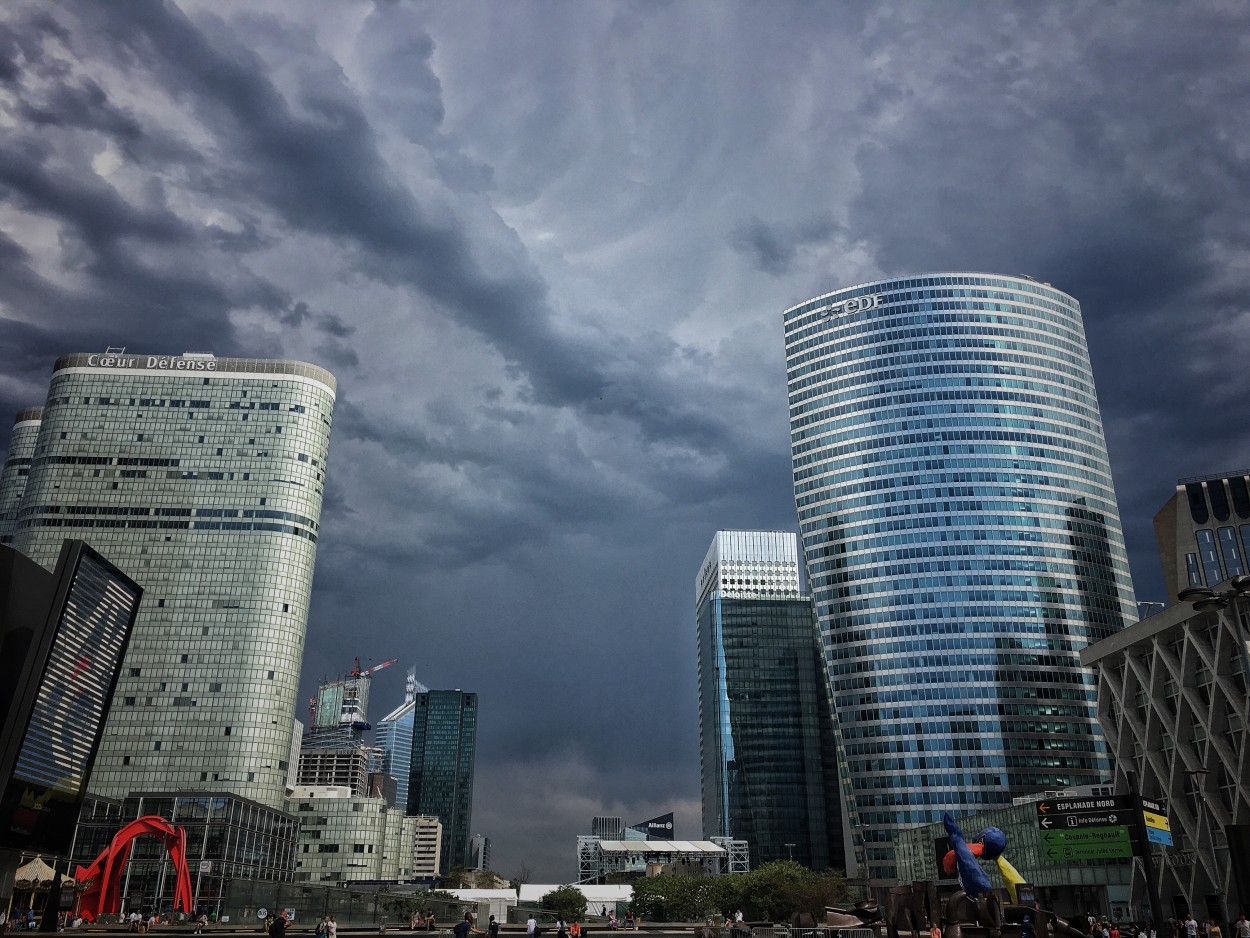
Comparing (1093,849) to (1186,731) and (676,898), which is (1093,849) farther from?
(676,898)

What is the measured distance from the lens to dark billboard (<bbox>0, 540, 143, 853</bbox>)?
144 ft

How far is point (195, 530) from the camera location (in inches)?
6319

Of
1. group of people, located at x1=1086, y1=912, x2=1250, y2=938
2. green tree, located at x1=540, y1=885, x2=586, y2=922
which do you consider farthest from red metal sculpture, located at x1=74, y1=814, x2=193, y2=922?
group of people, located at x1=1086, y1=912, x2=1250, y2=938

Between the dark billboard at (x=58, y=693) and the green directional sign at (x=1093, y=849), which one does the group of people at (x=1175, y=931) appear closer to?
the green directional sign at (x=1093, y=849)

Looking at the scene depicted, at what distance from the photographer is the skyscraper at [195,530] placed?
150 m

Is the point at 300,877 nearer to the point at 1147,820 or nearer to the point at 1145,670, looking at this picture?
the point at 1145,670

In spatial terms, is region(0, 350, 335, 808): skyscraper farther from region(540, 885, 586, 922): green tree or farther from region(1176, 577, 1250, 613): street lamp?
region(1176, 577, 1250, 613): street lamp

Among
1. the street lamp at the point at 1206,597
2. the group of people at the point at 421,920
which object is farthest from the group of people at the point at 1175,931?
the group of people at the point at 421,920

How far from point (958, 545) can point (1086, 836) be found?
5201 inches

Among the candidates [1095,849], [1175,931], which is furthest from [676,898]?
[1095,849]

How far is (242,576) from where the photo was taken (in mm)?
158500

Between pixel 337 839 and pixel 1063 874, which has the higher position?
pixel 337 839

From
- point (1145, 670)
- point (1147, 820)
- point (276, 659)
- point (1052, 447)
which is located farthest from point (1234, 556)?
point (276, 659)

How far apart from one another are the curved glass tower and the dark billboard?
484 feet
